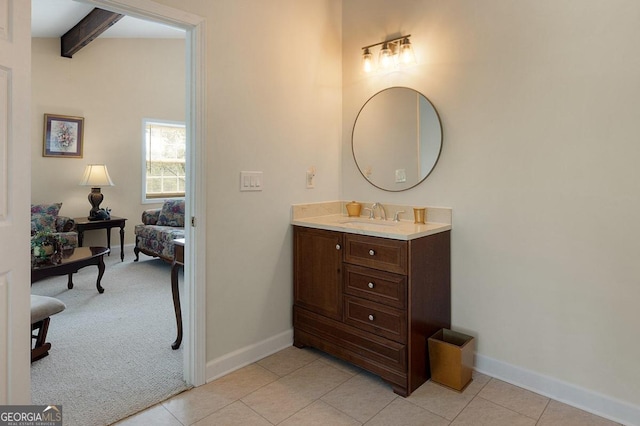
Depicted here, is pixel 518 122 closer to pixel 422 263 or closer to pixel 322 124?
pixel 422 263

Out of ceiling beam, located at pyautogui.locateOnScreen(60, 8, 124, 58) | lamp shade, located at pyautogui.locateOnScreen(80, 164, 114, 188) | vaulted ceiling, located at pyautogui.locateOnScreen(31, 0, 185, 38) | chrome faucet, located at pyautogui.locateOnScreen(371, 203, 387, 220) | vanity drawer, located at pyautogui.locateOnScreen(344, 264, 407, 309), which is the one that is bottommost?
vanity drawer, located at pyautogui.locateOnScreen(344, 264, 407, 309)

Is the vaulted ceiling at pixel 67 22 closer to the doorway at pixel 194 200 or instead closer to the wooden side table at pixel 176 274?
the doorway at pixel 194 200

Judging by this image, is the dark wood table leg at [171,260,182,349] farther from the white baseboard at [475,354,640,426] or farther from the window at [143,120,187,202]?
the window at [143,120,187,202]

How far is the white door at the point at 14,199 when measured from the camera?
4.55 feet

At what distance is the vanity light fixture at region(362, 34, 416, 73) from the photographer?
2.55 m

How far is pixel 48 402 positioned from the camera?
2.00 m

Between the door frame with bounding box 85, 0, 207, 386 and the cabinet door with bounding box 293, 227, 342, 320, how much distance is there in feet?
2.32

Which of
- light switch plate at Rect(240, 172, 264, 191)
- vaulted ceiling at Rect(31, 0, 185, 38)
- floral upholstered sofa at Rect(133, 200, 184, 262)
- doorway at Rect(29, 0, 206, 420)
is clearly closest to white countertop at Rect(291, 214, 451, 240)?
light switch plate at Rect(240, 172, 264, 191)

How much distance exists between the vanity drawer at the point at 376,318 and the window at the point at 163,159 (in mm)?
4855

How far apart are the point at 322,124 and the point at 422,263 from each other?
1.33 metres

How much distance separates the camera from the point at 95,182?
534 centimetres

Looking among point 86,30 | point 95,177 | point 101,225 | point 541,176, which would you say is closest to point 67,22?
point 86,30

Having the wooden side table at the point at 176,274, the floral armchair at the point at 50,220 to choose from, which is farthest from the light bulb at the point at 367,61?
the floral armchair at the point at 50,220

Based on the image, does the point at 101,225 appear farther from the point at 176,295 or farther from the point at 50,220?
the point at 176,295
